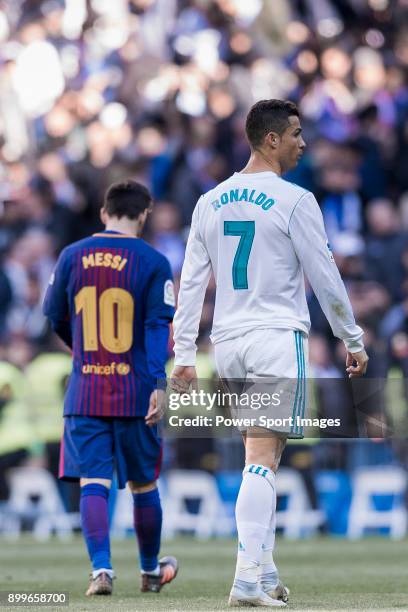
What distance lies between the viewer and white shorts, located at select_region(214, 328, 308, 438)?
22.4 ft

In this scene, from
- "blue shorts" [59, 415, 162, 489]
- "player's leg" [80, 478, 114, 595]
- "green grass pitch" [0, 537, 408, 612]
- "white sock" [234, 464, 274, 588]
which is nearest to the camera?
"white sock" [234, 464, 274, 588]

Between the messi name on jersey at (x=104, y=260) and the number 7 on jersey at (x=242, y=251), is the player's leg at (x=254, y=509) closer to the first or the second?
the number 7 on jersey at (x=242, y=251)

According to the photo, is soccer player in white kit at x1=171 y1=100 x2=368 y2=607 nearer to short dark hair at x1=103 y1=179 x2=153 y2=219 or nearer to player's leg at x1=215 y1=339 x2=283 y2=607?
player's leg at x1=215 y1=339 x2=283 y2=607

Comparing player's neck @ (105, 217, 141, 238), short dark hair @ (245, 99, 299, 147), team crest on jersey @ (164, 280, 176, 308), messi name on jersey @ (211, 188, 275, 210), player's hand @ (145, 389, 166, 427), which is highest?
short dark hair @ (245, 99, 299, 147)

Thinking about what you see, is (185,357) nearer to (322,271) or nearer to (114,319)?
(322,271)

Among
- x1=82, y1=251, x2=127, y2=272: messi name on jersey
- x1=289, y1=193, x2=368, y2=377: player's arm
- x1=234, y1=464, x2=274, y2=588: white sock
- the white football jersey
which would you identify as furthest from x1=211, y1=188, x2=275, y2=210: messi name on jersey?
x1=82, y1=251, x2=127, y2=272: messi name on jersey

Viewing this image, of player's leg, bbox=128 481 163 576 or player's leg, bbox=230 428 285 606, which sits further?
player's leg, bbox=128 481 163 576

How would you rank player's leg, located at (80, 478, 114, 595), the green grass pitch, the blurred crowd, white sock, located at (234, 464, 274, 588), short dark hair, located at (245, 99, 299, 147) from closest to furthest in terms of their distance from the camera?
white sock, located at (234, 464, 274, 588) → short dark hair, located at (245, 99, 299, 147) → the green grass pitch → player's leg, located at (80, 478, 114, 595) → the blurred crowd

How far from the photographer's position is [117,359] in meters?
8.47

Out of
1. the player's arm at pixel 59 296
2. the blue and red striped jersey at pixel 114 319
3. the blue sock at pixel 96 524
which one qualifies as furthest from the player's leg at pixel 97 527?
the player's arm at pixel 59 296

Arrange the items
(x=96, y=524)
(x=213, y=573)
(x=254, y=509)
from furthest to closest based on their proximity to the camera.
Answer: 1. (x=213, y=573)
2. (x=96, y=524)
3. (x=254, y=509)

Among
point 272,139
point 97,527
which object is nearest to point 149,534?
point 97,527

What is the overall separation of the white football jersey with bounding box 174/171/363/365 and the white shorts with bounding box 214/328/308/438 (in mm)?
57

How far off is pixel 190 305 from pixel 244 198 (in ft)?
1.83
